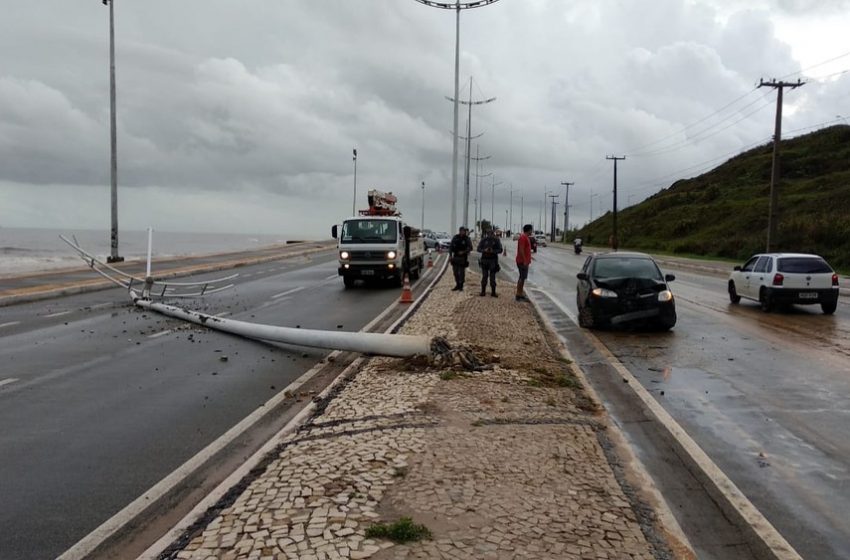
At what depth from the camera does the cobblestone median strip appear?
367 centimetres

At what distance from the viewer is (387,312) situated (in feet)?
51.5

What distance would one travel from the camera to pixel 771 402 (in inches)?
297

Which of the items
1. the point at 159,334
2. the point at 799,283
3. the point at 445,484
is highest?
the point at 799,283

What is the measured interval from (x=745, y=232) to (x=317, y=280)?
50.4 metres

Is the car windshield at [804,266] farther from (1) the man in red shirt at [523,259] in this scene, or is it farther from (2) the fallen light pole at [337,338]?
(2) the fallen light pole at [337,338]

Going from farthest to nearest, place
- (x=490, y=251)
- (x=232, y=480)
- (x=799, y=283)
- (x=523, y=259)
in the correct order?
(x=523, y=259) → (x=490, y=251) → (x=799, y=283) → (x=232, y=480)

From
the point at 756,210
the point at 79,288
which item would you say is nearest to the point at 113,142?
the point at 79,288

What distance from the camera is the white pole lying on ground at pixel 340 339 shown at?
9180mm

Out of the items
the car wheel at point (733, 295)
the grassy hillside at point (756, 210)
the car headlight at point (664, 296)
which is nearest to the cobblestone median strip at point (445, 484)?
the car headlight at point (664, 296)

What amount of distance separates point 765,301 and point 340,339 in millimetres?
11882

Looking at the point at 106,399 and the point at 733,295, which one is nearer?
the point at 106,399

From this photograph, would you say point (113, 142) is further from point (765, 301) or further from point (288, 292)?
point (765, 301)

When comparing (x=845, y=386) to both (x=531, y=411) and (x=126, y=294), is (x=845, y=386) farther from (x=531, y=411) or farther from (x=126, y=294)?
(x=126, y=294)

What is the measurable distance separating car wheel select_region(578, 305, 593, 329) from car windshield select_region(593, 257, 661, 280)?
79 centimetres
